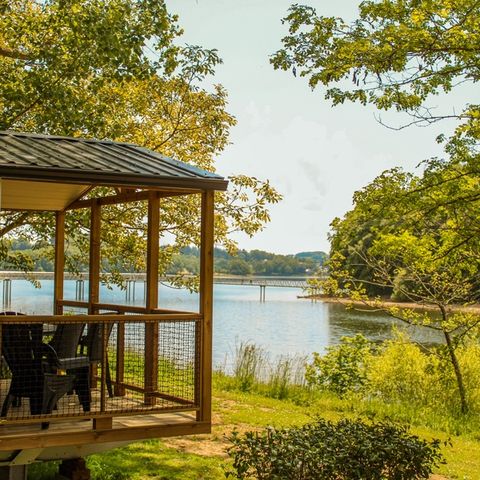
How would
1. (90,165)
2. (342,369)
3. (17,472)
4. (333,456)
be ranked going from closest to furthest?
(333,456) → (90,165) → (17,472) → (342,369)

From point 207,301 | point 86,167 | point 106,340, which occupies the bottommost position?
point 106,340

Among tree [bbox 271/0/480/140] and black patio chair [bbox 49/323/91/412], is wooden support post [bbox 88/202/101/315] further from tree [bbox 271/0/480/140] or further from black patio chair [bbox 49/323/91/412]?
tree [bbox 271/0/480/140]

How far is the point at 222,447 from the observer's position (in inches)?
379

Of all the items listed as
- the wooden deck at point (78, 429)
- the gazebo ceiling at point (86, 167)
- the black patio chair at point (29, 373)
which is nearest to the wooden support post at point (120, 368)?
the wooden deck at point (78, 429)

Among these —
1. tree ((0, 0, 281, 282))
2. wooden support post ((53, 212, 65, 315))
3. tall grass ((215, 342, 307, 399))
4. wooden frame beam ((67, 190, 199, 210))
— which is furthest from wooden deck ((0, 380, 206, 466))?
tall grass ((215, 342, 307, 399))

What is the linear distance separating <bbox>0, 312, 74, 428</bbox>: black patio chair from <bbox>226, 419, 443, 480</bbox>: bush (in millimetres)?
1700

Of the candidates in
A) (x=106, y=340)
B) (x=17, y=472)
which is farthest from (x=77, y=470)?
(x=106, y=340)

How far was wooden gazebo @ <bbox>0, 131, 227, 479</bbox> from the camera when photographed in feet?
21.6

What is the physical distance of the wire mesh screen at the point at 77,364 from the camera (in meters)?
6.62

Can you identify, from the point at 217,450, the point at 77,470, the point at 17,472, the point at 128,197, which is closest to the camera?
the point at 17,472

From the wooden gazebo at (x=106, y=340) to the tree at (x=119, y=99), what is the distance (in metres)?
4.51

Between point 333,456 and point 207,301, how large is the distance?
188 centimetres

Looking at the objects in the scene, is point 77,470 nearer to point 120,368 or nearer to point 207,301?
point 120,368

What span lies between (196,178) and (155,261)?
5.06ft
